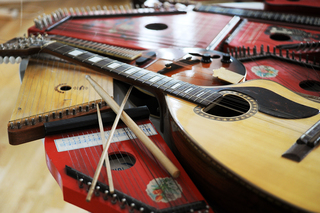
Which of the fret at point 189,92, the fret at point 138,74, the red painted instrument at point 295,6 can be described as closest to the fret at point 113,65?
the fret at point 138,74

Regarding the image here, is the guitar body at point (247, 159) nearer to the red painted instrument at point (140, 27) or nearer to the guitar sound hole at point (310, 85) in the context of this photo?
the guitar sound hole at point (310, 85)

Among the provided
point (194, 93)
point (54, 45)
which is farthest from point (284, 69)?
point (54, 45)

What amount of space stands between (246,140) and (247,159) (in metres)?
0.08

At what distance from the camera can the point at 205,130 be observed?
2.87 ft

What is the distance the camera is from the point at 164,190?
0.82 meters

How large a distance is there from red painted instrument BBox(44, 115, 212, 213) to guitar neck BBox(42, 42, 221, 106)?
0.57ft

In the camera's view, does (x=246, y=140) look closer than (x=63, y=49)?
Yes

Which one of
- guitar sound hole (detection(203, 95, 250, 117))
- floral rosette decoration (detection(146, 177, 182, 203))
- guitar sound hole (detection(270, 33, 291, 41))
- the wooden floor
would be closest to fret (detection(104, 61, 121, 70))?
guitar sound hole (detection(203, 95, 250, 117))

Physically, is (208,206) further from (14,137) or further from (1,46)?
(1,46)

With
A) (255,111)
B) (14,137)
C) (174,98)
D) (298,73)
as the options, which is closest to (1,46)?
(14,137)

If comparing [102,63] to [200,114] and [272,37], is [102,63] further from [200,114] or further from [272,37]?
[272,37]

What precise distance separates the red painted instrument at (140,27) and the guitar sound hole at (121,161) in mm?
733

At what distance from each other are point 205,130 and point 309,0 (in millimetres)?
1803

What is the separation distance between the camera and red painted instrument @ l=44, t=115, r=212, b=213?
0.78 metres
